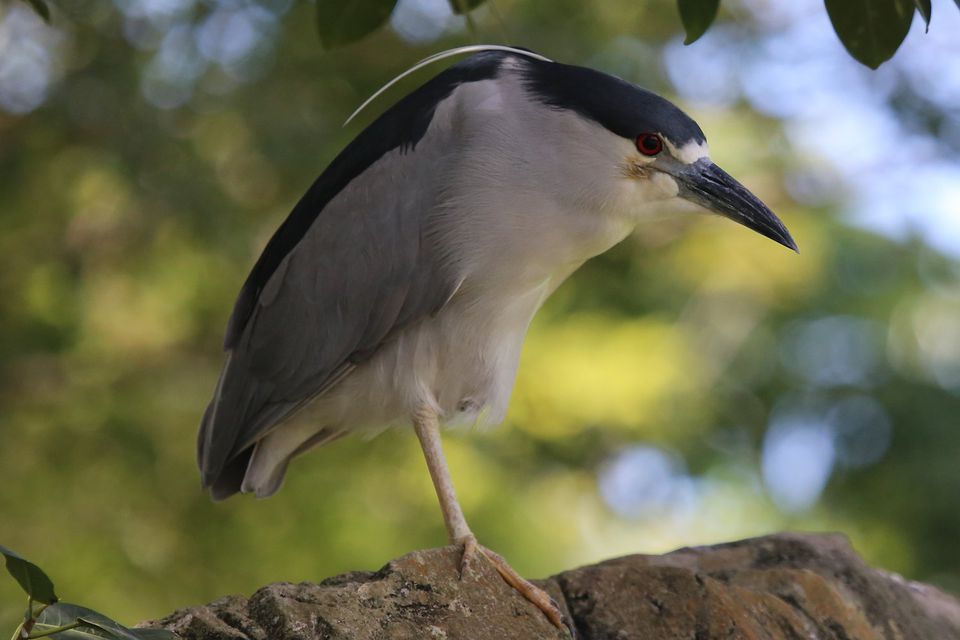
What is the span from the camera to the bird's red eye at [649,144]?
2.96 meters

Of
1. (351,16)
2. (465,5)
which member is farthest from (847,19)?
(351,16)

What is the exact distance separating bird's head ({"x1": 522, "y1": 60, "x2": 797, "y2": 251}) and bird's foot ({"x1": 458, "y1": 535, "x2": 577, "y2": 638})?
0.93 metres

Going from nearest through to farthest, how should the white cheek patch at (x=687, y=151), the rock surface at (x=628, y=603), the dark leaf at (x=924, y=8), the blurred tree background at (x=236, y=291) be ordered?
the dark leaf at (x=924, y=8) < the rock surface at (x=628, y=603) < the white cheek patch at (x=687, y=151) < the blurred tree background at (x=236, y=291)

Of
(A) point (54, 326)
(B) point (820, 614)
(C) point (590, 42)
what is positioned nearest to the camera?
(B) point (820, 614)

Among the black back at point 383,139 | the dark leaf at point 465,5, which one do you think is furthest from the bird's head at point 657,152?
the dark leaf at point 465,5

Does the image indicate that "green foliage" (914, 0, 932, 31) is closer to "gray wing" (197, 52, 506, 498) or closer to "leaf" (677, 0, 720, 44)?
"leaf" (677, 0, 720, 44)

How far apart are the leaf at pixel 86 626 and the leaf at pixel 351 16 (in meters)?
1.08

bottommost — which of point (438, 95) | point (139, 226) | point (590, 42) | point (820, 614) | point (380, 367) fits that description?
point (820, 614)

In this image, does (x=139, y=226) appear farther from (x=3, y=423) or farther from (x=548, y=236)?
(x=548, y=236)

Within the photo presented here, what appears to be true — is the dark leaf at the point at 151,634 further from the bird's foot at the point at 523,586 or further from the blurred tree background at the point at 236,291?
the blurred tree background at the point at 236,291

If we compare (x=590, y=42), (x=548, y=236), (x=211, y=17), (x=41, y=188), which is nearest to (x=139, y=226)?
(x=41, y=188)

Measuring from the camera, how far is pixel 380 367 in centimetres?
317

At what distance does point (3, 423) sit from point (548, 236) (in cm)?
335

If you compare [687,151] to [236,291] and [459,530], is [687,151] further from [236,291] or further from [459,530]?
[236,291]
